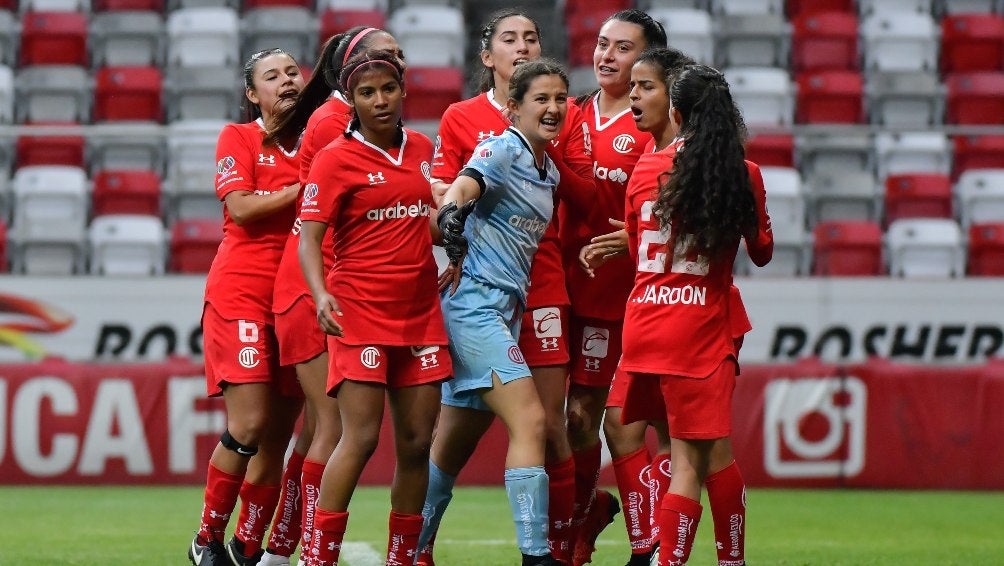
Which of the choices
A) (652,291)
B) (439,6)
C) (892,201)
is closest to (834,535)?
(652,291)

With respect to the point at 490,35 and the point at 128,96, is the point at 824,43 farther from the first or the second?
the point at 490,35

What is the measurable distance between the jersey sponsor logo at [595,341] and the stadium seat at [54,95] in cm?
806

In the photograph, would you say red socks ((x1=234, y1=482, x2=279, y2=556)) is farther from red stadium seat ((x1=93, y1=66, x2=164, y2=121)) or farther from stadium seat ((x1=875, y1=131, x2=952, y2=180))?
red stadium seat ((x1=93, y1=66, x2=164, y2=121))

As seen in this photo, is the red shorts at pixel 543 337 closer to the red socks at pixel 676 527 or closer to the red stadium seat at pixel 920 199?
the red socks at pixel 676 527

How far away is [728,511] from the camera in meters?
5.27

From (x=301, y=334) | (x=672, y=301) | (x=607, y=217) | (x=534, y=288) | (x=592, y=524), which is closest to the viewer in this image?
(x=672, y=301)

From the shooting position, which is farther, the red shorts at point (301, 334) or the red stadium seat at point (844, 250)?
the red stadium seat at point (844, 250)

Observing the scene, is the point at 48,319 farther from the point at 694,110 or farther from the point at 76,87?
the point at 694,110

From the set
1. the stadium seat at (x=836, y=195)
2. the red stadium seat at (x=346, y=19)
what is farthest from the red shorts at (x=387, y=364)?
the red stadium seat at (x=346, y=19)

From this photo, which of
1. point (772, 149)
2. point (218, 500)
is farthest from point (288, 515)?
point (772, 149)

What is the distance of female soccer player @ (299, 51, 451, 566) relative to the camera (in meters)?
5.20

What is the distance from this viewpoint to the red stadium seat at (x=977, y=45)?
13.7m

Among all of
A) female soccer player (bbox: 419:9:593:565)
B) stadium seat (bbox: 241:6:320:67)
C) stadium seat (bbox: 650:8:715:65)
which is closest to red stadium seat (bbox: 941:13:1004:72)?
stadium seat (bbox: 650:8:715:65)

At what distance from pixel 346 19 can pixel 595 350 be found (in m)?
8.21
